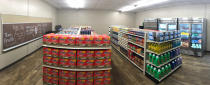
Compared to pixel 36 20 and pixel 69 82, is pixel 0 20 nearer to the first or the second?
pixel 36 20

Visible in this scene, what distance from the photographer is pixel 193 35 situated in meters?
6.17

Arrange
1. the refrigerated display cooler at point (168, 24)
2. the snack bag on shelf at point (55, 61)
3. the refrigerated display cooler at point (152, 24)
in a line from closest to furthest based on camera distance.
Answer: the snack bag on shelf at point (55, 61) < the refrigerated display cooler at point (168, 24) < the refrigerated display cooler at point (152, 24)

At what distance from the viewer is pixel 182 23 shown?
654cm

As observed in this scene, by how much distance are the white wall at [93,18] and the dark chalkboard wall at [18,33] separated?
4213mm

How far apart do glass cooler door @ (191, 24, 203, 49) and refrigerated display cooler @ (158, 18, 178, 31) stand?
0.94 metres

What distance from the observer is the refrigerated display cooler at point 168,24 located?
6.90 m

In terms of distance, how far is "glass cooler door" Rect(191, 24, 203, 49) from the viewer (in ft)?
19.4

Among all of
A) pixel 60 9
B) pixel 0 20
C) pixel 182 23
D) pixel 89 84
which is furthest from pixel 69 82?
pixel 60 9

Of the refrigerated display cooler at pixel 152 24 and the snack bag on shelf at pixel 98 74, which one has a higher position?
the refrigerated display cooler at pixel 152 24

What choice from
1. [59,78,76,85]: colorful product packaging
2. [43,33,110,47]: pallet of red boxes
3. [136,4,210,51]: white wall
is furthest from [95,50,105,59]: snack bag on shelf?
[136,4,210,51]: white wall

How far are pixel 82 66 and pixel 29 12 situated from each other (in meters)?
4.75

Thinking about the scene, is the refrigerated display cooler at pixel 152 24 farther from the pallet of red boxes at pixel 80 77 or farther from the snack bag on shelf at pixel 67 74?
the snack bag on shelf at pixel 67 74

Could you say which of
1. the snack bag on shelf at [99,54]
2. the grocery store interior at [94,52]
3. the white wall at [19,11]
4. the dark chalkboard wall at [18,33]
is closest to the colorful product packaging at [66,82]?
the grocery store interior at [94,52]

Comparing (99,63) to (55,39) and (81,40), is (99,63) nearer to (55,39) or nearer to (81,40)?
(81,40)
